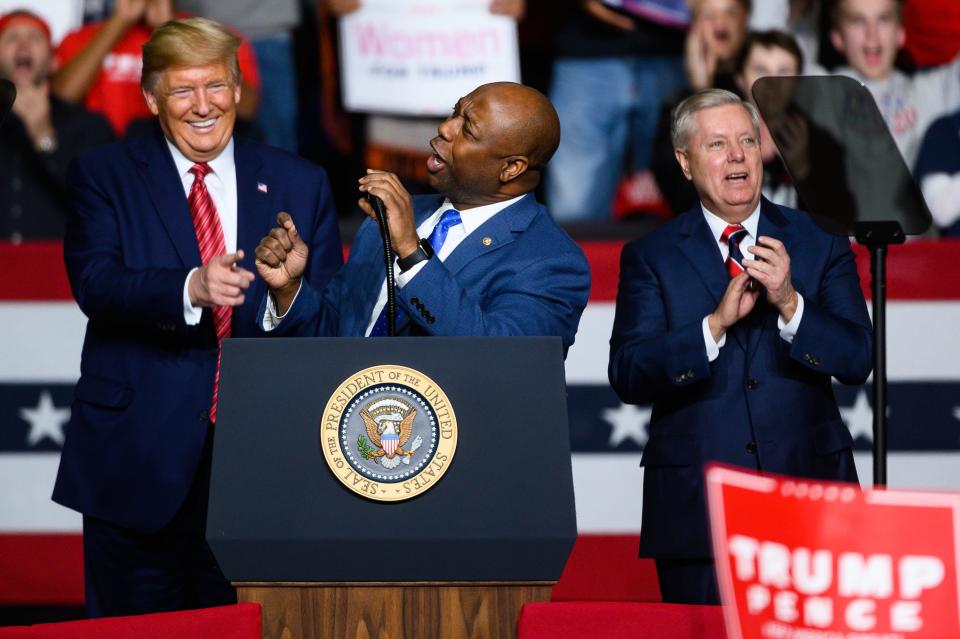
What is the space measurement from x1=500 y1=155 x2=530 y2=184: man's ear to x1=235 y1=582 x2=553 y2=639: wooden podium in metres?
0.74

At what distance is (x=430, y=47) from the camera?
3793 millimetres

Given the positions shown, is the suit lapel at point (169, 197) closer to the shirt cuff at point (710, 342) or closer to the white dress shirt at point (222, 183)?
the white dress shirt at point (222, 183)

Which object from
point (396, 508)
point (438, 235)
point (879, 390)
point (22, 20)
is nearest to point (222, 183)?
point (438, 235)

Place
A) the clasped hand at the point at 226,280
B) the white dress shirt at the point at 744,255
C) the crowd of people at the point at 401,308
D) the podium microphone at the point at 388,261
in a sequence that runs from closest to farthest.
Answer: the podium microphone at the point at 388,261 → the clasped hand at the point at 226,280 → the crowd of people at the point at 401,308 → the white dress shirt at the point at 744,255

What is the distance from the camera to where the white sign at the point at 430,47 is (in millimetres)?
3787

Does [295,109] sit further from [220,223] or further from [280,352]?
[280,352]

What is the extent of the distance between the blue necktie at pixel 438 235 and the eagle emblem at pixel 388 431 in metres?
0.50

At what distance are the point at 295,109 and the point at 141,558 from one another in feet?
5.85

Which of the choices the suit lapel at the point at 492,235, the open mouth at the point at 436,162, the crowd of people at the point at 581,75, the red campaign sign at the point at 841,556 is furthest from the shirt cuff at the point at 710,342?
the crowd of people at the point at 581,75

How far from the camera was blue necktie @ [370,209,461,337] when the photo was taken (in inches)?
82.6

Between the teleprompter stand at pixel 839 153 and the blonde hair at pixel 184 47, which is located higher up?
the blonde hair at pixel 184 47

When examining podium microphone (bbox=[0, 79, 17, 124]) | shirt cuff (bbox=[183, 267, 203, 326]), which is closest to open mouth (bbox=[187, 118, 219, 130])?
shirt cuff (bbox=[183, 267, 203, 326])

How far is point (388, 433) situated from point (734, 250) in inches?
38.0

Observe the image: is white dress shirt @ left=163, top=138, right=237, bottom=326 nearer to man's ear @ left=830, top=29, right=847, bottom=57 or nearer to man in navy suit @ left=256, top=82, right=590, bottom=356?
man in navy suit @ left=256, top=82, right=590, bottom=356
